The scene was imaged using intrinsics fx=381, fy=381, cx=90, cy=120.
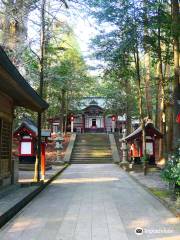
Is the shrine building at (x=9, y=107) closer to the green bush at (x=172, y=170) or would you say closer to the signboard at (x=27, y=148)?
the green bush at (x=172, y=170)

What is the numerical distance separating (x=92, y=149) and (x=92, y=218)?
29.3 meters

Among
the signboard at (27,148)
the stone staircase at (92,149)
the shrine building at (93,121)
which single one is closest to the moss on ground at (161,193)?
the signboard at (27,148)

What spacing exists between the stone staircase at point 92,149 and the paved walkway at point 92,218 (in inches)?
804

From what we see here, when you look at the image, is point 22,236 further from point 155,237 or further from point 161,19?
point 161,19

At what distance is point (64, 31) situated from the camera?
15.1 meters

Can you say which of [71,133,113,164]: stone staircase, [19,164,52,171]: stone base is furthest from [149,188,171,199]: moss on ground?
[71,133,113,164]: stone staircase

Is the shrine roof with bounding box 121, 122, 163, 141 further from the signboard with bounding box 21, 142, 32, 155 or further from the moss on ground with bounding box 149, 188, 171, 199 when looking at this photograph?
the moss on ground with bounding box 149, 188, 171, 199

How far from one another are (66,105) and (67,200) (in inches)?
1378

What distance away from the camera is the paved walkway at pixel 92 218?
6859 millimetres

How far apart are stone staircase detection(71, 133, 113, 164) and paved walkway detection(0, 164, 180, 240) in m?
20.4

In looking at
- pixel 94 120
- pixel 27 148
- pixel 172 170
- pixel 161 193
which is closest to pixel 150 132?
pixel 27 148

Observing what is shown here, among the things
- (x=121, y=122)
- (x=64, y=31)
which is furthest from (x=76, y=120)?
(x=64, y=31)

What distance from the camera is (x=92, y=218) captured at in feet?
27.7

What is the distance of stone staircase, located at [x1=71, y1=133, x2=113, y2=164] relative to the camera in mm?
33422
